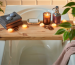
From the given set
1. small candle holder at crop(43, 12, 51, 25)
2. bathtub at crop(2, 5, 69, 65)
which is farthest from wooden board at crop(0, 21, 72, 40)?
bathtub at crop(2, 5, 69, 65)

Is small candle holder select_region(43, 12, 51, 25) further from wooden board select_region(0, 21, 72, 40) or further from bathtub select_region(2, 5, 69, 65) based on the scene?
bathtub select_region(2, 5, 69, 65)

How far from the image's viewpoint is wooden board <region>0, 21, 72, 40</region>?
2.94ft

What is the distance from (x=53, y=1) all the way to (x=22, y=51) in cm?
123

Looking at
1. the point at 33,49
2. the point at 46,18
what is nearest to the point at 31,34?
the point at 46,18

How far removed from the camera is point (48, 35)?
909mm

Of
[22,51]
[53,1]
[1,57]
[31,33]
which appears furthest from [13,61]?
[53,1]

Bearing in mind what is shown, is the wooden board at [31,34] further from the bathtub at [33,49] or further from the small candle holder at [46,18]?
the bathtub at [33,49]

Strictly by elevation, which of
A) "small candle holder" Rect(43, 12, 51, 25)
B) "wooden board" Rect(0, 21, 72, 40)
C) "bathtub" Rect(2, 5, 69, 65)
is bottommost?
"bathtub" Rect(2, 5, 69, 65)

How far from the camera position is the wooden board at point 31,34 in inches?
35.3

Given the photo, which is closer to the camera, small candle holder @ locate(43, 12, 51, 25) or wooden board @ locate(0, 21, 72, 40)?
wooden board @ locate(0, 21, 72, 40)

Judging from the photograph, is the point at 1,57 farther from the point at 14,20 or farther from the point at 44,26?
the point at 44,26

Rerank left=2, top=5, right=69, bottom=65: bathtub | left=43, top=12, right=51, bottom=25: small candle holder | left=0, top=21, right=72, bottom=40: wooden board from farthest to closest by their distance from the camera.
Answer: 1. left=2, top=5, right=69, bottom=65: bathtub
2. left=43, top=12, right=51, bottom=25: small candle holder
3. left=0, top=21, right=72, bottom=40: wooden board

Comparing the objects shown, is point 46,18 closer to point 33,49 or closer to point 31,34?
point 31,34

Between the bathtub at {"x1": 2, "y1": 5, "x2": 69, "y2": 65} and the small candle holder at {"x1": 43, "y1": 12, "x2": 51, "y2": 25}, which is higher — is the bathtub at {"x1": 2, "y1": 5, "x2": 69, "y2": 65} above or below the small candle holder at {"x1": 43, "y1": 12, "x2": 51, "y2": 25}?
below
